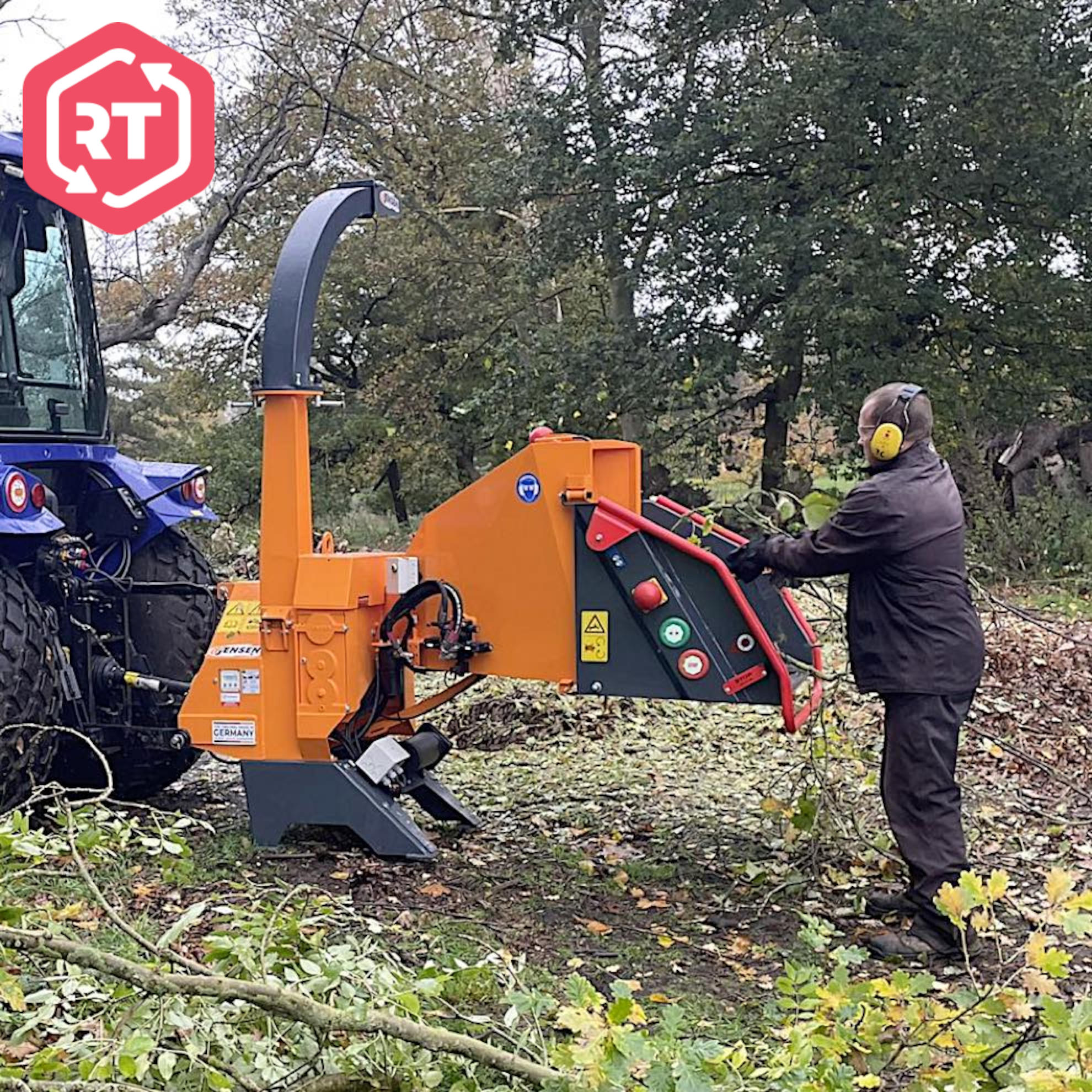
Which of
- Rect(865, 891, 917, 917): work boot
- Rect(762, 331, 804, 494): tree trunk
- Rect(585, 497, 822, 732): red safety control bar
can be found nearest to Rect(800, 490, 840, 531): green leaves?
Rect(585, 497, 822, 732): red safety control bar

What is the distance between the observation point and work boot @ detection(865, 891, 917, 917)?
484 centimetres

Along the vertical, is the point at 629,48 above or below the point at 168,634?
above

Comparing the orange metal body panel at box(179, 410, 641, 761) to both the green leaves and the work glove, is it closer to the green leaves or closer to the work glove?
the work glove

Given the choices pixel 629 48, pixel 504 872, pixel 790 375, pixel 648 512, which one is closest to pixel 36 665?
pixel 504 872

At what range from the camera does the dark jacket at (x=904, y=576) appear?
4.57 metres

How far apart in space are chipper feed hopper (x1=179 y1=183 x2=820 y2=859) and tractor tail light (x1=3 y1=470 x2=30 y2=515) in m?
0.83

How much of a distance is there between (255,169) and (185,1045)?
14.9 meters

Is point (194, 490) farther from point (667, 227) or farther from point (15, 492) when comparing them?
point (667, 227)

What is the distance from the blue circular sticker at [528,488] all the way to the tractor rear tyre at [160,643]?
1.84m

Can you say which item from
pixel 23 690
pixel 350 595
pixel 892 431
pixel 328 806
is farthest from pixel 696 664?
pixel 23 690

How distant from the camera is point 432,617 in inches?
207

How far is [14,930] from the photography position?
9.08ft

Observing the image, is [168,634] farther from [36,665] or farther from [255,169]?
[255,169]

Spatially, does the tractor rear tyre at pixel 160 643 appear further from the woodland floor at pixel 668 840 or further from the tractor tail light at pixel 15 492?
the tractor tail light at pixel 15 492
